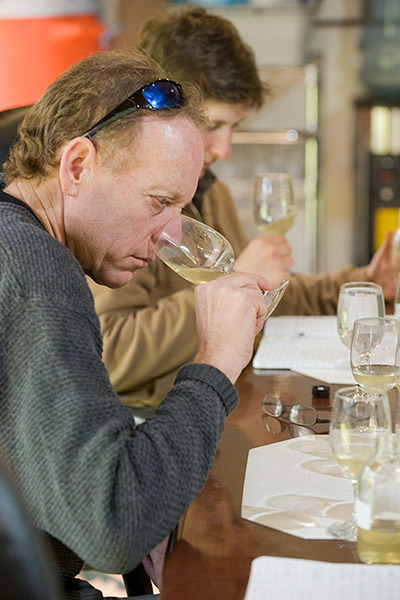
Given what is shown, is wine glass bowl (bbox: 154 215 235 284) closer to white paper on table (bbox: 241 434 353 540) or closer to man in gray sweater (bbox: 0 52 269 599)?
→ man in gray sweater (bbox: 0 52 269 599)

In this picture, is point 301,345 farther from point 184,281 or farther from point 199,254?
point 199,254

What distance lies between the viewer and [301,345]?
75.6 inches

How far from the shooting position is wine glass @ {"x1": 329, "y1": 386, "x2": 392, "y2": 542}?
0.93 meters

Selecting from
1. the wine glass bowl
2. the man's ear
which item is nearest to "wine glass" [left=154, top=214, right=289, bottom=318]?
the wine glass bowl

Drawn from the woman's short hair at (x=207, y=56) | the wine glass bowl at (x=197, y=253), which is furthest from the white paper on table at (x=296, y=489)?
the woman's short hair at (x=207, y=56)

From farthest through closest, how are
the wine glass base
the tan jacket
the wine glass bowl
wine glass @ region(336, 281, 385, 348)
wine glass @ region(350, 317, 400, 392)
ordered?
the tan jacket → wine glass @ region(336, 281, 385, 348) → the wine glass bowl → wine glass @ region(350, 317, 400, 392) → the wine glass base

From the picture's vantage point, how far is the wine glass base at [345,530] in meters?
0.93

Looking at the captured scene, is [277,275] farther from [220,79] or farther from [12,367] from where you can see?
[12,367]

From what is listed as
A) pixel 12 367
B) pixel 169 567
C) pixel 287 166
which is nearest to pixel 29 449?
pixel 12 367

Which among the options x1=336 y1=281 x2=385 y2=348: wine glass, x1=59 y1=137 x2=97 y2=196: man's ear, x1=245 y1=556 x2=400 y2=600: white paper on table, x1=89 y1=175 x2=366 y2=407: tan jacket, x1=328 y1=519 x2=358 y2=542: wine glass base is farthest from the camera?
x1=89 y1=175 x2=366 y2=407: tan jacket

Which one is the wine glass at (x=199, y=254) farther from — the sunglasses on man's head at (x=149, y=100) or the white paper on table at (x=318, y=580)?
the white paper on table at (x=318, y=580)

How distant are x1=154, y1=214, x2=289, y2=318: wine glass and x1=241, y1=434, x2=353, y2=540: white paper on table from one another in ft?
0.89

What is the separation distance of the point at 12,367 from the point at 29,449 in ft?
0.29

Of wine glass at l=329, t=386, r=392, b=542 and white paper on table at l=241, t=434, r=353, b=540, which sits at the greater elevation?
wine glass at l=329, t=386, r=392, b=542
